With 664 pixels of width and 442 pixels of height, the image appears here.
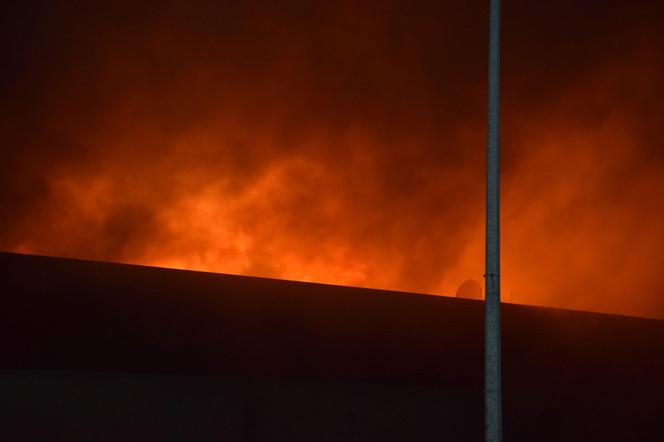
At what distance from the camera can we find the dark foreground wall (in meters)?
13.4

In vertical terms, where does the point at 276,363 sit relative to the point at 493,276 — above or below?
above

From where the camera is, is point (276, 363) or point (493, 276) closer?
point (493, 276)

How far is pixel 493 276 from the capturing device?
8.96 m

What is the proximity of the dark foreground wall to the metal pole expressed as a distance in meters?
6.43

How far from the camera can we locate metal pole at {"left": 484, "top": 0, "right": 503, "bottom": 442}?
862 cm

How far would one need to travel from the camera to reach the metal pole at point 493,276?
862 centimetres

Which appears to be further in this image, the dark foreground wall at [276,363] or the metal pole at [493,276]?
the dark foreground wall at [276,363]

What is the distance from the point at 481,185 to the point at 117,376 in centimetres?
1917

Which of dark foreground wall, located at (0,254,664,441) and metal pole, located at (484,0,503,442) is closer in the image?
metal pole, located at (484,0,503,442)

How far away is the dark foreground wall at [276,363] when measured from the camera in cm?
1341

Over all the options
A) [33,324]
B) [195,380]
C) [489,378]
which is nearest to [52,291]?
[33,324]

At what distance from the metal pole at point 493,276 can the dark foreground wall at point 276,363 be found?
643cm

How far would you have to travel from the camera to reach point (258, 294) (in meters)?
15.4

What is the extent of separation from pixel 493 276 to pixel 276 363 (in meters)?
7.38
